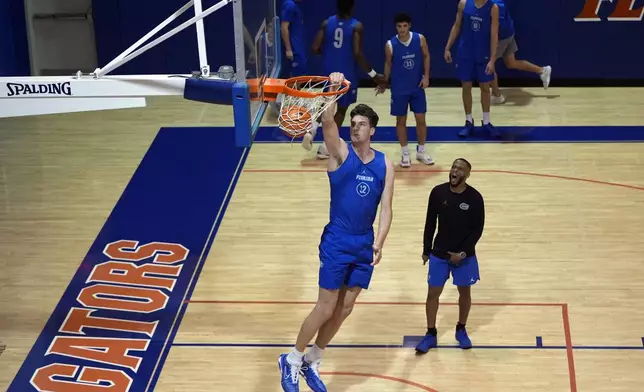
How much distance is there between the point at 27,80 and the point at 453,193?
11.4ft

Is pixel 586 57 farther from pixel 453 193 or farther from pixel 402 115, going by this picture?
pixel 453 193

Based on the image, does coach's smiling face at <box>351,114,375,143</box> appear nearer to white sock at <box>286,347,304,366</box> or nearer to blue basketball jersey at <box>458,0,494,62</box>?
white sock at <box>286,347,304,366</box>

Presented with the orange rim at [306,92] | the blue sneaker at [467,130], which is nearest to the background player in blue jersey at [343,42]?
the blue sneaker at [467,130]

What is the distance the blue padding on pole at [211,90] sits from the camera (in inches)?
302

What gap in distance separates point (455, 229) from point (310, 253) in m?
2.61

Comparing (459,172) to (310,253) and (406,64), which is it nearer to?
(310,253)

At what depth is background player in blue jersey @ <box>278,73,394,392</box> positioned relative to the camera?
7.17m

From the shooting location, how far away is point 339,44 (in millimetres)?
12047

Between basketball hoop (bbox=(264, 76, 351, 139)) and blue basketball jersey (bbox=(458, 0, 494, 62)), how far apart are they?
5.31 meters

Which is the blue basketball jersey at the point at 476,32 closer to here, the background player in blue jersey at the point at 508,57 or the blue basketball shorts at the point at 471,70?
the blue basketball shorts at the point at 471,70

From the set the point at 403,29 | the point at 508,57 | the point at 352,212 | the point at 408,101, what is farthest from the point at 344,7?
the point at 352,212

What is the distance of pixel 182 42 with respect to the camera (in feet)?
52.2

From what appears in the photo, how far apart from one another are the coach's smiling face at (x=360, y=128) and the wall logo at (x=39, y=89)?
7.74 feet

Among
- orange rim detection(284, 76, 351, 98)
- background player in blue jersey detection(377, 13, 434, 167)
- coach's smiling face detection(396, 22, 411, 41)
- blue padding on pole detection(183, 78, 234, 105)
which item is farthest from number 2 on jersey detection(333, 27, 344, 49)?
blue padding on pole detection(183, 78, 234, 105)
